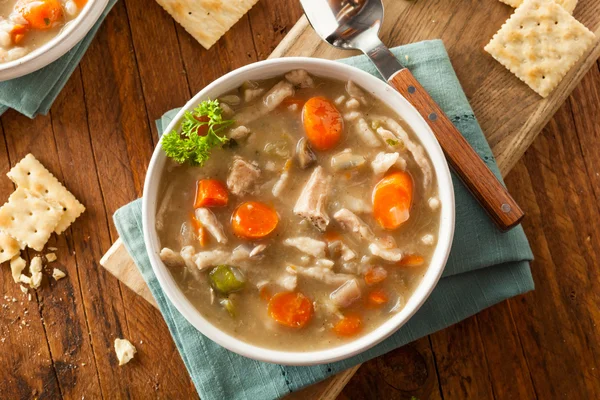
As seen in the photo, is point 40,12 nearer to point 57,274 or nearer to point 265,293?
point 57,274

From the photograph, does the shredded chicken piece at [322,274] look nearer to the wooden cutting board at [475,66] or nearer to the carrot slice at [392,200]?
the carrot slice at [392,200]

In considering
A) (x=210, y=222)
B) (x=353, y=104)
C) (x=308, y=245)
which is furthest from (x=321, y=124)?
(x=210, y=222)

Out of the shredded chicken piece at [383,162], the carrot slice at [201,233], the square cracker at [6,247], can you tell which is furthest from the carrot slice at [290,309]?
the square cracker at [6,247]

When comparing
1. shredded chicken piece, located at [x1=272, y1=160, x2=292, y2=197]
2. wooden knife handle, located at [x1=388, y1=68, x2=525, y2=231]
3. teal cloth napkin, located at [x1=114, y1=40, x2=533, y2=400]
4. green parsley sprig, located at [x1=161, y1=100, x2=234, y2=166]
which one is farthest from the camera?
teal cloth napkin, located at [x1=114, y1=40, x2=533, y2=400]

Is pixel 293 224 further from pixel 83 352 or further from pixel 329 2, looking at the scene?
pixel 83 352

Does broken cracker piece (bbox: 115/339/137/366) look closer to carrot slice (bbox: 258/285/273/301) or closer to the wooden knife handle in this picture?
carrot slice (bbox: 258/285/273/301)

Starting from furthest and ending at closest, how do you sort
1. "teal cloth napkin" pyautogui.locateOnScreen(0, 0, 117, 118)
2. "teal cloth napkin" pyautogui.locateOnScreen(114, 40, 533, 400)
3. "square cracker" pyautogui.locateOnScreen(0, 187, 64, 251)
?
"square cracker" pyautogui.locateOnScreen(0, 187, 64, 251) → "teal cloth napkin" pyautogui.locateOnScreen(0, 0, 117, 118) → "teal cloth napkin" pyautogui.locateOnScreen(114, 40, 533, 400)

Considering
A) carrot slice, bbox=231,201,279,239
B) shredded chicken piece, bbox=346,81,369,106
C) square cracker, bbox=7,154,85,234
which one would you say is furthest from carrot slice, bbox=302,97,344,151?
square cracker, bbox=7,154,85,234
